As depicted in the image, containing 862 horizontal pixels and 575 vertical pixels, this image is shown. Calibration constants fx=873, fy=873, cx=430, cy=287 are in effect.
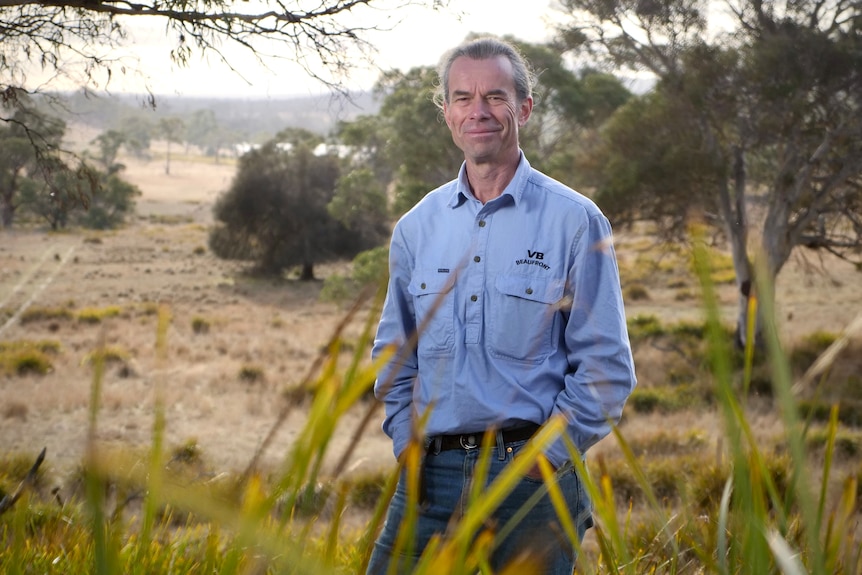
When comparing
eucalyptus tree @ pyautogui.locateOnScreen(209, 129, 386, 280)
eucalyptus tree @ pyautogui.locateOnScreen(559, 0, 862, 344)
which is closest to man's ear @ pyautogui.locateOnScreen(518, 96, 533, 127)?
eucalyptus tree @ pyautogui.locateOnScreen(559, 0, 862, 344)

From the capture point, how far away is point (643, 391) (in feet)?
46.0

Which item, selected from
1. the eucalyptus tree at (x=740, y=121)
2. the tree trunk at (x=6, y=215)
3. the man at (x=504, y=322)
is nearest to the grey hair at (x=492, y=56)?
the man at (x=504, y=322)

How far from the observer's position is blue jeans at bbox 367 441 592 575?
2100 millimetres

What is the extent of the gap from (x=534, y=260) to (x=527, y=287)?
0.26ft

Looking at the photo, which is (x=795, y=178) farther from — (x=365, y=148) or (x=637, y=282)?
(x=365, y=148)

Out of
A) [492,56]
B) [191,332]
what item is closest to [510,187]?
[492,56]

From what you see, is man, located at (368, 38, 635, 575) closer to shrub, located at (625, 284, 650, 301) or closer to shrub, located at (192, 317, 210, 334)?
shrub, located at (192, 317, 210, 334)

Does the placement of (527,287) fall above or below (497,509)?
above

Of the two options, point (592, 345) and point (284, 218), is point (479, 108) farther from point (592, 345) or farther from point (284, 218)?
point (284, 218)

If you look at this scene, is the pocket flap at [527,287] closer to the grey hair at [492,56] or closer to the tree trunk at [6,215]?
the grey hair at [492,56]

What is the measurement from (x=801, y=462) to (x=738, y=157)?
1623 cm

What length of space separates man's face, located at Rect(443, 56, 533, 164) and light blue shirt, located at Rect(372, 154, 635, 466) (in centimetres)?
11

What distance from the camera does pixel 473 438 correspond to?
2273 millimetres

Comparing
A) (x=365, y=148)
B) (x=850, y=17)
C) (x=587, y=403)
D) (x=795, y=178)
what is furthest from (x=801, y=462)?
(x=365, y=148)
